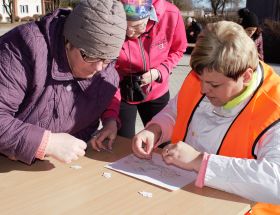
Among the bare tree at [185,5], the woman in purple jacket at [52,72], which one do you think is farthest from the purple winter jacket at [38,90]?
the bare tree at [185,5]

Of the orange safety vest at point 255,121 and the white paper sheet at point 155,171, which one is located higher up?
the orange safety vest at point 255,121

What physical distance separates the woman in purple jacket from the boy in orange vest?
347 millimetres

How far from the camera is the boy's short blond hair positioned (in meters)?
Answer: 1.49

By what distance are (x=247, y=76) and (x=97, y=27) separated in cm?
56

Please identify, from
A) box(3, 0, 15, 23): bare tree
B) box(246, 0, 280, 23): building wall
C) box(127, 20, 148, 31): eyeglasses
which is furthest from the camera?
box(3, 0, 15, 23): bare tree

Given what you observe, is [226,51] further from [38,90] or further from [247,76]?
[38,90]

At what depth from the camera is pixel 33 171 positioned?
5.25ft

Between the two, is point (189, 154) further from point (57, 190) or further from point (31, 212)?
point (31, 212)

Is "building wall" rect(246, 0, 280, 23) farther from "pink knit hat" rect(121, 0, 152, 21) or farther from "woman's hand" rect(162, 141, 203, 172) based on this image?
"woman's hand" rect(162, 141, 203, 172)

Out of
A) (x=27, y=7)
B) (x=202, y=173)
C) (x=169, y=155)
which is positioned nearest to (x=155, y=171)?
(x=169, y=155)

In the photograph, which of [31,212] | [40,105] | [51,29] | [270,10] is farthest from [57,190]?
[270,10]

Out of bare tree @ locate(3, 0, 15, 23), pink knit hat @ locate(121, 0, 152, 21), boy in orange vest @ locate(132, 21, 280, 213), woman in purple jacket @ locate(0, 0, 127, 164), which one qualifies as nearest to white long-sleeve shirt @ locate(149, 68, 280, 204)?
boy in orange vest @ locate(132, 21, 280, 213)

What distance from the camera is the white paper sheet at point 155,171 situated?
1.54 metres

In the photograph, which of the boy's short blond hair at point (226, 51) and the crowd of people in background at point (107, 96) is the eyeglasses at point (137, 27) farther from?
the boy's short blond hair at point (226, 51)
